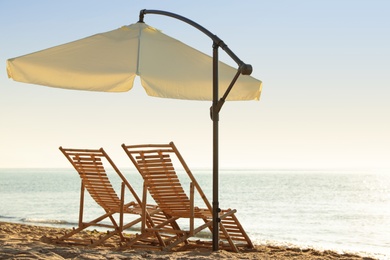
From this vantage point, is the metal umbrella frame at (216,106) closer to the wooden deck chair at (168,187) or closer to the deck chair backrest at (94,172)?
the wooden deck chair at (168,187)

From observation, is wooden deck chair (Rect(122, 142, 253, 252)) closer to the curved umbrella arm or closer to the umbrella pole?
the umbrella pole

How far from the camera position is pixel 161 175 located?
5750 mm

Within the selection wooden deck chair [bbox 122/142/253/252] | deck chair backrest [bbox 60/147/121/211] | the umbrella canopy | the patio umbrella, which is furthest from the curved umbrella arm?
deck chair backrest [bbox 60/147/121/211]

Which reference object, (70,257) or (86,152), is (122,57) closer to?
(86,152)

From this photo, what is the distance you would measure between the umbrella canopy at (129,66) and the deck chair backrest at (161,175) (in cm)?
56

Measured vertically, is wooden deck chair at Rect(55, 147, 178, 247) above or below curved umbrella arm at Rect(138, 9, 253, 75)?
below

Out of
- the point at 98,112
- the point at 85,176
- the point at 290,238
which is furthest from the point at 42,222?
the point at 98,112

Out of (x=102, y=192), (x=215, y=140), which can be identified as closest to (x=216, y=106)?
(x=215, y=140)

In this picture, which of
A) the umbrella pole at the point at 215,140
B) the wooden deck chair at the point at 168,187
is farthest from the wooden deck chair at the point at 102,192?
the umbrella pole at the point at 215,140

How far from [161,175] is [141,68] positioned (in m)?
1.01

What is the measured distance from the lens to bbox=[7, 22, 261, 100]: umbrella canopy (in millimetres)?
5398

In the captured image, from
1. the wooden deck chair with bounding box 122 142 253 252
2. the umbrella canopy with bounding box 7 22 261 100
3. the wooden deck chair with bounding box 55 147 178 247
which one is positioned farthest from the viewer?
the wooden deck chair with bounding box 55 147 178 247

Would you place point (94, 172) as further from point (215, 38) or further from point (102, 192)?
point (215, 38)

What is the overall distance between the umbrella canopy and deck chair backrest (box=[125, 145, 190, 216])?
56 cm
